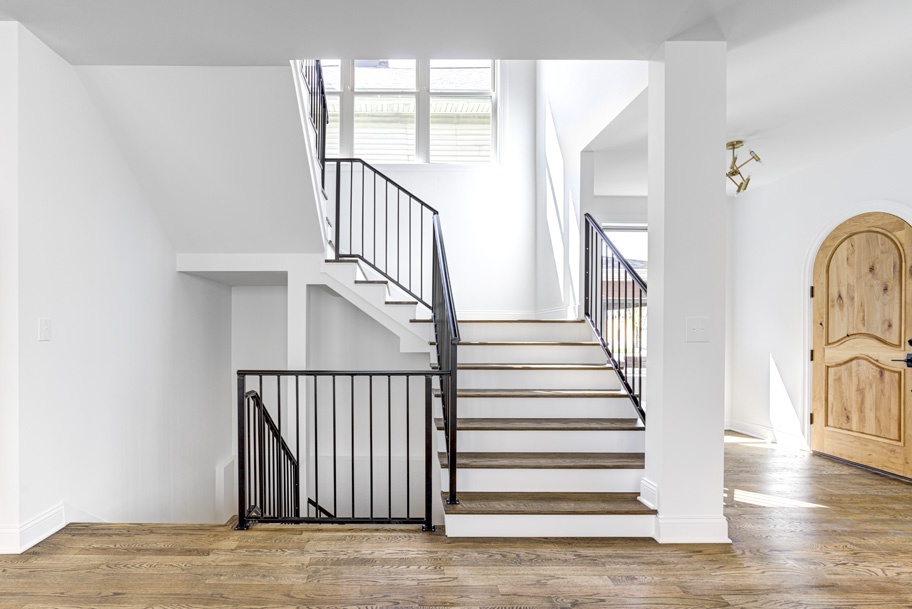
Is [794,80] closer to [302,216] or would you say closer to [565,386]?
[565,386]

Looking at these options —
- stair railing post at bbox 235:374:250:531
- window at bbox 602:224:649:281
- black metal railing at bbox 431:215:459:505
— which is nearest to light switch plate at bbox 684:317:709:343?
black metal railing at bbox 431:215:459:505

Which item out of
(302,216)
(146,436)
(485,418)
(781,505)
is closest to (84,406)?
(146,436)

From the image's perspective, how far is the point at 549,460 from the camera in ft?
11.6

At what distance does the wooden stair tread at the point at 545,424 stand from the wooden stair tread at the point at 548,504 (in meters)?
0.45

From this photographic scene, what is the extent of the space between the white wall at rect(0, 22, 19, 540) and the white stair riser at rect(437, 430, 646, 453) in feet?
7.52

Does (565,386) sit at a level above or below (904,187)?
below

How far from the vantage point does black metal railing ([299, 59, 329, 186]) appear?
14.3 feet

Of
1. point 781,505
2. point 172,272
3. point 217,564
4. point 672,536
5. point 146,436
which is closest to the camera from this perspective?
point 217,564

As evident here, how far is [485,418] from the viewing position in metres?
3.98

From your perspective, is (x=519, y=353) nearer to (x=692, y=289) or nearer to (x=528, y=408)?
(x=528, y=408)

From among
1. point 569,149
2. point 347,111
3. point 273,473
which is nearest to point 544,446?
point 273,473

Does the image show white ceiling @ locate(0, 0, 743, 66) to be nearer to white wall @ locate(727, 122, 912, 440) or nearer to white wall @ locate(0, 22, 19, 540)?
white wall @ locate(0, 22, 19, 540)

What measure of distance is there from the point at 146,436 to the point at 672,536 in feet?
11.4

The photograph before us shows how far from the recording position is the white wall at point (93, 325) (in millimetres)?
2934
